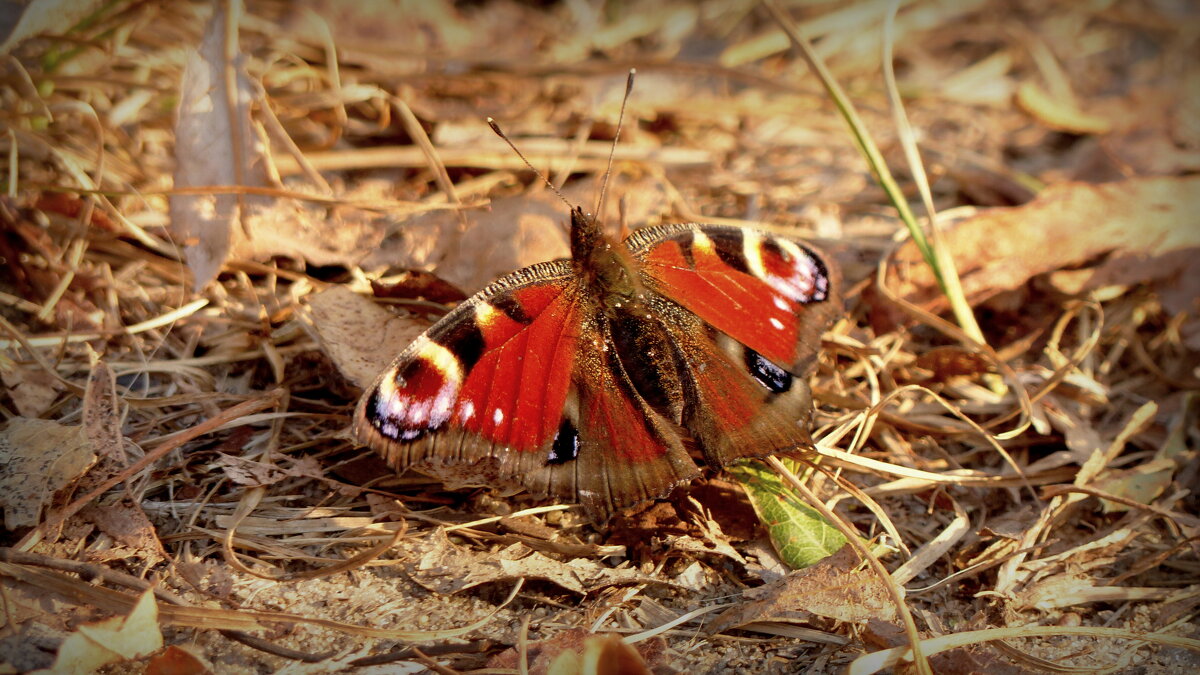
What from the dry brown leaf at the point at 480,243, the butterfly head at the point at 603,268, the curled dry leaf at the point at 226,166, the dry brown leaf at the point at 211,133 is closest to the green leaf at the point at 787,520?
the butterfly head at the point at 603,268

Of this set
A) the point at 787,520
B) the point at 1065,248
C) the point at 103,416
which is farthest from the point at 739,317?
the point at 103,416

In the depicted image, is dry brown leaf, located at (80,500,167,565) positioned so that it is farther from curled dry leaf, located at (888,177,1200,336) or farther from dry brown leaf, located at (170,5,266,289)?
A: curled dry leaf, located at (888,177,1200,336)

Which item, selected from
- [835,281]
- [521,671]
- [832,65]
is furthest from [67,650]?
[832,65]

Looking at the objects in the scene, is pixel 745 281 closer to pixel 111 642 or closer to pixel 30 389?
pixel 111 642

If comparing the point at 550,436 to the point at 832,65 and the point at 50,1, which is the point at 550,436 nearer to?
the point at 50,1

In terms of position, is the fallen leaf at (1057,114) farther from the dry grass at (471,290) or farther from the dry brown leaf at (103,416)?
the dry brown leaf at (103,416)

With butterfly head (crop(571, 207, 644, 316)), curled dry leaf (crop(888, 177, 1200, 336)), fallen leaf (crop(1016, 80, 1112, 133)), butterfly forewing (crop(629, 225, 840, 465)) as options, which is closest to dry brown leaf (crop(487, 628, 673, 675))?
butterfly forewing (crop(629, 225, 840, 465))

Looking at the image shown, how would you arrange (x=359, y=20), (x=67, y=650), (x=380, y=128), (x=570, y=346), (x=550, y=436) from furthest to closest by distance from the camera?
(x=359, y=20), (x=380, y=128), (x=570, y=346), (x=550, y=436), (x=67, y=650)

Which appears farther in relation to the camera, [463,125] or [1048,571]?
[463,125]
